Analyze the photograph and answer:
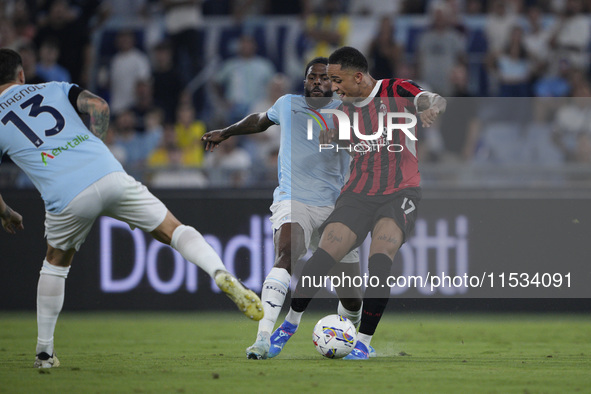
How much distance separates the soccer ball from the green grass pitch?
135 mm

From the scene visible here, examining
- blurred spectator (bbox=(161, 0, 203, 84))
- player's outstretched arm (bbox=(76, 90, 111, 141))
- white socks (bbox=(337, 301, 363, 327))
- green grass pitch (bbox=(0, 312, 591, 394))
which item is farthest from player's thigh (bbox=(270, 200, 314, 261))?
blurred spectator (bbox=(161, 0, 203, 84))

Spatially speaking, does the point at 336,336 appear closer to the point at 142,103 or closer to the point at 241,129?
the point at 241,129

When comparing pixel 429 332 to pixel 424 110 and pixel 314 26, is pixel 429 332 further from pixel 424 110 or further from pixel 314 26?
pixel 314 26

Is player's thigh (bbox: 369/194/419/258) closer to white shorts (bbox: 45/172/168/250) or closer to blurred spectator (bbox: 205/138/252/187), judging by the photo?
white shorts (bbox: 45/172/168/250)

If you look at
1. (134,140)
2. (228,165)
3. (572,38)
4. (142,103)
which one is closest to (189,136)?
(134,140)

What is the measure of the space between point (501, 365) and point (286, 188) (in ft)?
6.37

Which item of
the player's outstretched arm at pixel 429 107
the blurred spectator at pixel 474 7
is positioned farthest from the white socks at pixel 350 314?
the blurred spectator at pixel 474 7

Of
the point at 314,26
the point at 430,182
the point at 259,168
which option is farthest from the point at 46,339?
the point at 314,26

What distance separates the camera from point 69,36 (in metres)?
12.3

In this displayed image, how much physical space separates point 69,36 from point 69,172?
→ 7343 millimetres

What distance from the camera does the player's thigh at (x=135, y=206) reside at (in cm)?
550

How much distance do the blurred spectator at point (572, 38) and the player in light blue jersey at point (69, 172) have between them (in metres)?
8.20

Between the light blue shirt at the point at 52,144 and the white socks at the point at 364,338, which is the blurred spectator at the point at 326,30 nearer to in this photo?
the white socks at the point at 364,338

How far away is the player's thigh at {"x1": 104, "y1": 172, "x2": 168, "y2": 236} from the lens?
5499 millimetres
